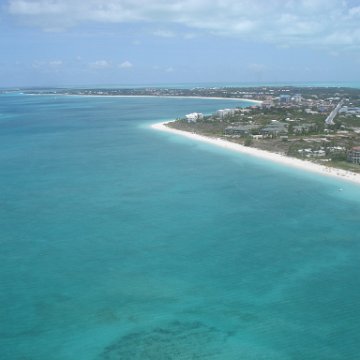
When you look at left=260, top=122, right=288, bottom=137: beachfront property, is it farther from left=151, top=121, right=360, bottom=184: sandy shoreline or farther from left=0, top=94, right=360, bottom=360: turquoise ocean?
left=0, top=94, right=360, bottom=360: turquoise ocean

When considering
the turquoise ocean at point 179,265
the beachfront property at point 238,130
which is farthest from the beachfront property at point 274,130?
the turquoise ocean at point 179,265

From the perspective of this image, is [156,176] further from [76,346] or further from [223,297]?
[76,346]

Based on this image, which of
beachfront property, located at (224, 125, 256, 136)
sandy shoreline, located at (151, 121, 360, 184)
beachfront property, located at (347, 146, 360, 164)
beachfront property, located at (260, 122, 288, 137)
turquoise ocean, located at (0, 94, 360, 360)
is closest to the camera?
turquoise ocean, located at (0, 94, 360, 360)

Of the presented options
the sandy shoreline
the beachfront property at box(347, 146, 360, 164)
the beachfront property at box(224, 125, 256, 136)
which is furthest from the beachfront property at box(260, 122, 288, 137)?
the beachfront property at box(347, 146, 360, 164)

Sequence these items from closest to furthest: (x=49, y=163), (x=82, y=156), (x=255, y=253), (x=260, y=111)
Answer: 1. (x=255, y=253)
2. (x=49, y=163)
3. (x=82, y=156)
4. (x=260, y=111)

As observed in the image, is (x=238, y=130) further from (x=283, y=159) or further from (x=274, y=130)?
(x=283, y=159)

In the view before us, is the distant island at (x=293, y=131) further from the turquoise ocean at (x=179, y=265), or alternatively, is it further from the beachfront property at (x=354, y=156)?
the turquoise ocean at (x=179, y=265)

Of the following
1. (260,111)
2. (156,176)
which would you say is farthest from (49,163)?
(260,111)

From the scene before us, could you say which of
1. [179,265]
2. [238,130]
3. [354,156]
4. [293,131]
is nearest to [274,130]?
[293,131]
